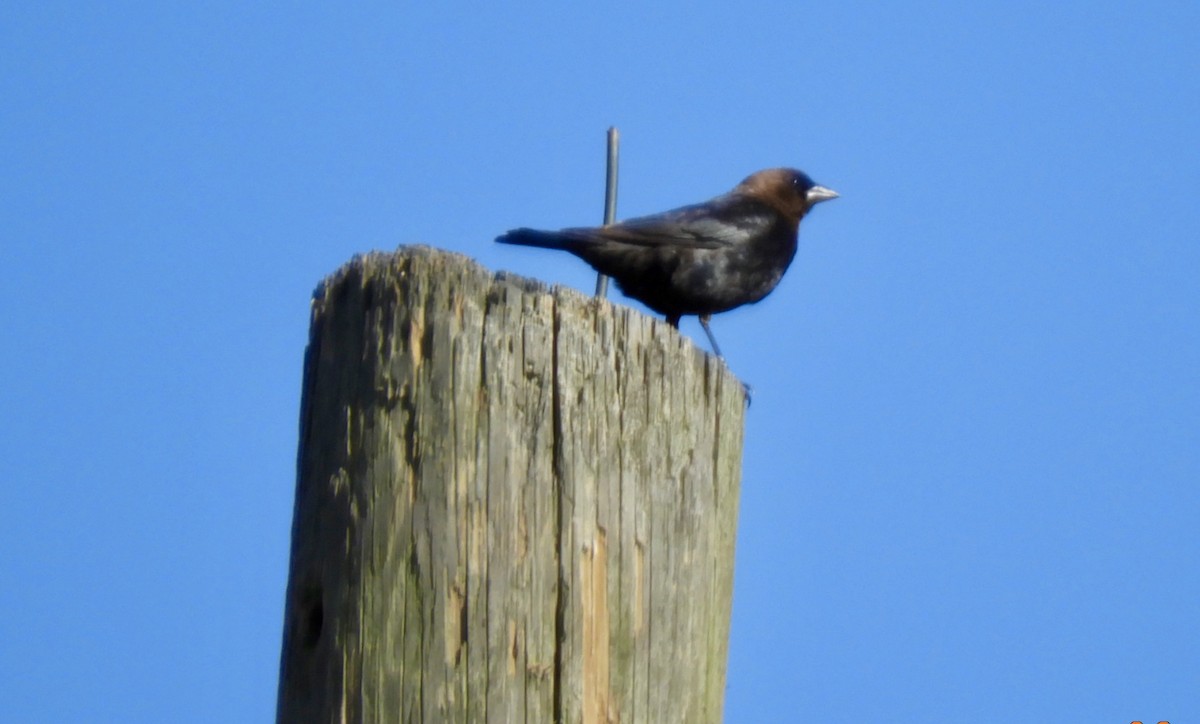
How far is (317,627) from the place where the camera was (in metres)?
2.63

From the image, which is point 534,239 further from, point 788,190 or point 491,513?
point 491,513

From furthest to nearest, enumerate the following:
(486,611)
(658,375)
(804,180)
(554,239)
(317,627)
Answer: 1. (804,180)
2. (554,239)
3. (658,375)
4. (317,627)
5. (486,611)

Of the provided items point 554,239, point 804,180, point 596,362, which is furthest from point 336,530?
point 804,180

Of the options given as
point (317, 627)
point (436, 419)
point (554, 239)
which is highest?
point (554, 239)

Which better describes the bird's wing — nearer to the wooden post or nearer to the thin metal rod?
the thin metal rod

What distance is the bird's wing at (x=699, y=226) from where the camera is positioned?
721 cm

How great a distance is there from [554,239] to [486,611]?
4627mm

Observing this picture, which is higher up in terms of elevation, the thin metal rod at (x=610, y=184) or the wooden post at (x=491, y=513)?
the thin metal rod at (x=610, y=184)

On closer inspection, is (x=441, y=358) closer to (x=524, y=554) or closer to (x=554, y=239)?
(x=524, y=554)

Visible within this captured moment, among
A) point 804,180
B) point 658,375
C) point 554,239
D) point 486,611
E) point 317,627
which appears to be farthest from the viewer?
point 804,180

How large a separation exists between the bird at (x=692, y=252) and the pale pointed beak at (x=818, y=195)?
85cm

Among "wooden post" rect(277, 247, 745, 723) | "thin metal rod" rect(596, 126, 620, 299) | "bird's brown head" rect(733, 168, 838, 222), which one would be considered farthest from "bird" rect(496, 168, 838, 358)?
"wooden post" rect(277, 247, 745, 723)

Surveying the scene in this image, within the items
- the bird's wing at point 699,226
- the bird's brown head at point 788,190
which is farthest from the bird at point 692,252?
the bird's brown head at point 788,190

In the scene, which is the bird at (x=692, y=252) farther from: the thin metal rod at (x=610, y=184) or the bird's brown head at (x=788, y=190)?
the thin metal rod at (x=610, y=184)
